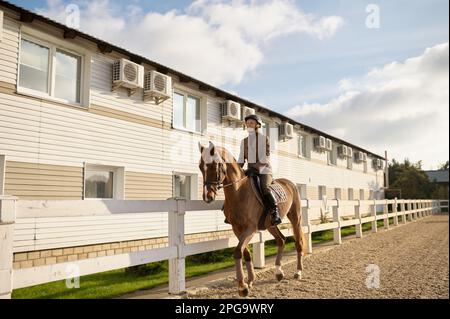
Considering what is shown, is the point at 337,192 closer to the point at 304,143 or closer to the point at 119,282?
the point at 304,143

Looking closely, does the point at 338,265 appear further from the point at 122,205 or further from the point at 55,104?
the point at 55,104

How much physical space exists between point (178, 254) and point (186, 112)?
9.17 m

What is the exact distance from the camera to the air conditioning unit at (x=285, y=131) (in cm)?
1902

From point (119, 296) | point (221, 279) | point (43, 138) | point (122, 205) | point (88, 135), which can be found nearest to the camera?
point (122, 205)

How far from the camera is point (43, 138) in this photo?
920 cm

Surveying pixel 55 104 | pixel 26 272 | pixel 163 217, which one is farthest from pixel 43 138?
pixel 26 272

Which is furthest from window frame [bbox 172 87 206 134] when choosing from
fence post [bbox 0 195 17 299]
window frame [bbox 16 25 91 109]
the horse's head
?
fence post [bbox 0 195 17 299]

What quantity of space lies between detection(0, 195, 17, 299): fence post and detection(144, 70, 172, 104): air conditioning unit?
8.77 m

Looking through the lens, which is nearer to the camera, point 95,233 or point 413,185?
point 95,233

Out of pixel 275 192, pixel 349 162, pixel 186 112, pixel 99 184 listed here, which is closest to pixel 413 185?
pixel 349 162

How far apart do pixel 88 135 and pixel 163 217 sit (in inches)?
152

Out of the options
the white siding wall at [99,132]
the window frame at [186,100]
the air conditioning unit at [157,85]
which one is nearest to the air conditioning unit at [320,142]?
the white siding wall at [99,132]

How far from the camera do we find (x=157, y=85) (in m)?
11.9

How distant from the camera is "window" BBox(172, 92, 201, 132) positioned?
13.5 m
